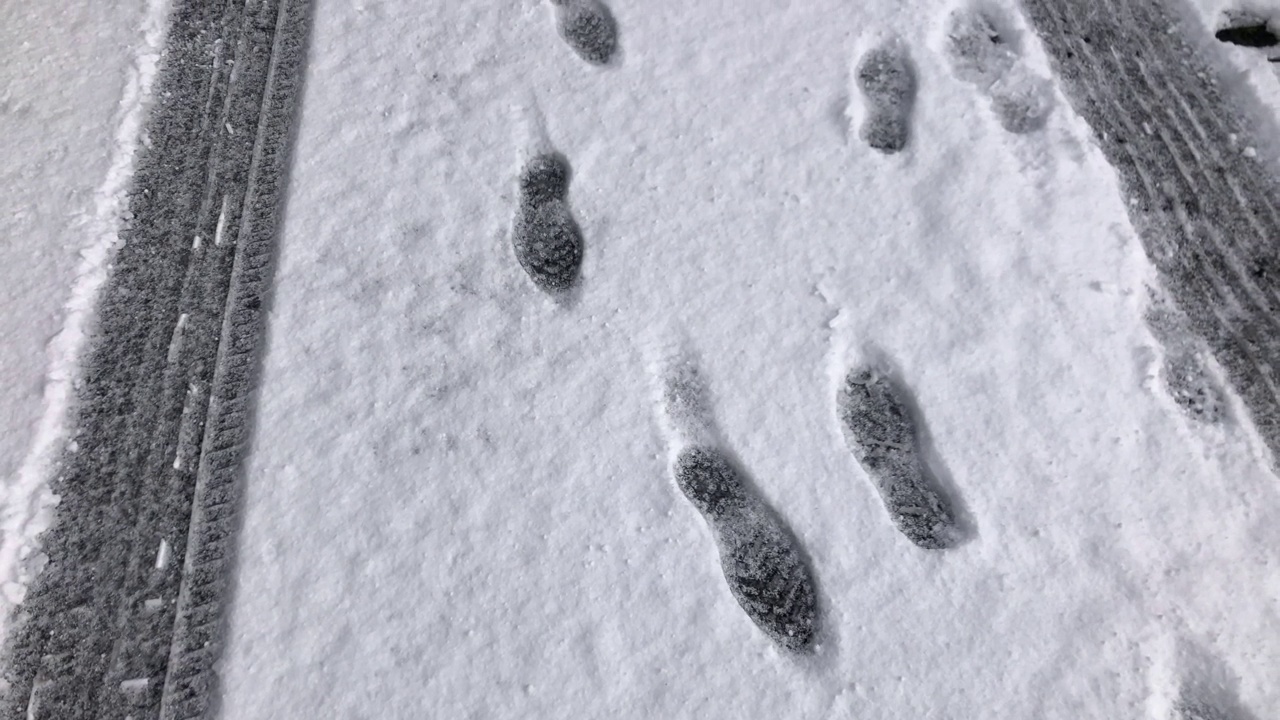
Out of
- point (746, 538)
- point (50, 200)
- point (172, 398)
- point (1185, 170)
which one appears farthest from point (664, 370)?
point (50, 200)

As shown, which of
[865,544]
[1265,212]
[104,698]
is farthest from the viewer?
[1265,212]

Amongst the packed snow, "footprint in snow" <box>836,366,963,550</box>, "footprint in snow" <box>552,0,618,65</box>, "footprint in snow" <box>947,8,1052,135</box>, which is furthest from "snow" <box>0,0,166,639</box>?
"footprint in snow" <box>947,8,1052,135</box>

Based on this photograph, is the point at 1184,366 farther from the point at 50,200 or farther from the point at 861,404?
the point at 50,200

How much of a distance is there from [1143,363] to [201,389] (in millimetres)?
2601

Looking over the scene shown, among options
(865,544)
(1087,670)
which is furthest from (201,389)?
(1087,670)

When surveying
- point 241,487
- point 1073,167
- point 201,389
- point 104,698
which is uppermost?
→ point 1073,167

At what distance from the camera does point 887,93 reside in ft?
8.57

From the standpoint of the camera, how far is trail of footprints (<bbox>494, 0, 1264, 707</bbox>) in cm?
223

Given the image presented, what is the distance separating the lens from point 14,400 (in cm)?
234

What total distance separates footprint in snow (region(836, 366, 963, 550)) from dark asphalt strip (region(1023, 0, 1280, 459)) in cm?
85

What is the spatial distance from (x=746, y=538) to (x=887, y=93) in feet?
4.68

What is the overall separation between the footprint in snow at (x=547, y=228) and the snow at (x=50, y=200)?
4.00 ft

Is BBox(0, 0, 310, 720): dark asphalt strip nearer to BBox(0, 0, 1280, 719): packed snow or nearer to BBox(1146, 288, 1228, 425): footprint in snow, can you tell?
BBox(0, 0, 1280, 719): packed snow

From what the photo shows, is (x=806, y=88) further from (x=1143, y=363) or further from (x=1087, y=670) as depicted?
(x=1087, y=670)
